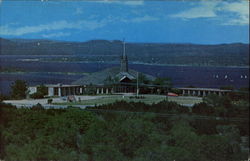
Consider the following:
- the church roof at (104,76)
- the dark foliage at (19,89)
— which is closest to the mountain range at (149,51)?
the church roof at (104,76)

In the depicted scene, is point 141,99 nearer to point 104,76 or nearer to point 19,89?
point 104,76

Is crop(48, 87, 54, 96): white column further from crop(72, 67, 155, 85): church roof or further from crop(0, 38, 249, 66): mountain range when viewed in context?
crop(0, 38, 249, 66): mountain range

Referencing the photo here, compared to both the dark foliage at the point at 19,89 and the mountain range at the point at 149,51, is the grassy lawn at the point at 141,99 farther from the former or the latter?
the dark foliage at the point at 19,89

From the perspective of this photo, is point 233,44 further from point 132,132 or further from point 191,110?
point 132,132

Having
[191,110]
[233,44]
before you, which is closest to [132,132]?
[191,110]

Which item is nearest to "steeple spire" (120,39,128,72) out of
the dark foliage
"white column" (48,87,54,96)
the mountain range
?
the mountain range

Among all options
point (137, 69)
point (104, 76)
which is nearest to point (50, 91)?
point (104, 76)

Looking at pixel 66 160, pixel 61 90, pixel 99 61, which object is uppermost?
pixel 99 61
